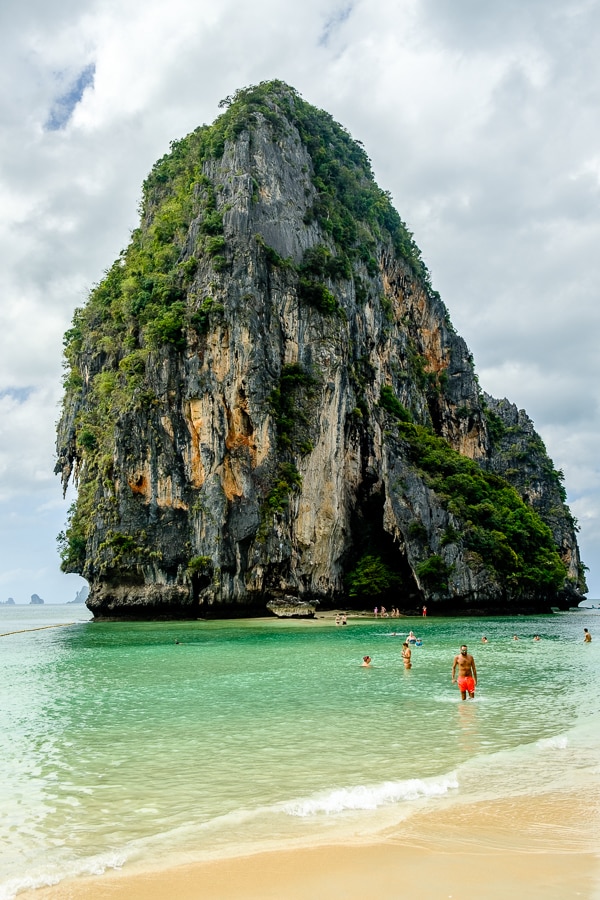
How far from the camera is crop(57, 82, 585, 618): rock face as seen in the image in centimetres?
3862

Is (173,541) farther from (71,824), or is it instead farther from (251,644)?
(71,824)

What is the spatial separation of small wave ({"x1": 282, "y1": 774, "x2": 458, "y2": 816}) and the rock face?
102 feet

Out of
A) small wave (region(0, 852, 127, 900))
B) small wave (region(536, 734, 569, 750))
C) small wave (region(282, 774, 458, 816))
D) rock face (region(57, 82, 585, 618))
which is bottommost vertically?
small wave (region(536, 734, 569, 750))

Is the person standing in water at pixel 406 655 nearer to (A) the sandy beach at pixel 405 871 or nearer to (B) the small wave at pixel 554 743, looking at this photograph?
(B) the small wave at pixel 554 743

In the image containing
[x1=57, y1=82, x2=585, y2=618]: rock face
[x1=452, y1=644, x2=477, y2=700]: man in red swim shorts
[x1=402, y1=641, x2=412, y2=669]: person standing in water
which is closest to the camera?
[x1=452, y1=644, x2=477, y2=700]: man in red swim shorts

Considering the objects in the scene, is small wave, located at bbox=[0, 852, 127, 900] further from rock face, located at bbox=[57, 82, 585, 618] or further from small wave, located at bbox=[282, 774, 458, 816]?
rock face, located at bbox=[57, 82, 585, 618]

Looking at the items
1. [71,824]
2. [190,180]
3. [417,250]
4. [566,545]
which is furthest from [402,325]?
[71,824]

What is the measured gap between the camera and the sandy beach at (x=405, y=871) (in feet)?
13.8

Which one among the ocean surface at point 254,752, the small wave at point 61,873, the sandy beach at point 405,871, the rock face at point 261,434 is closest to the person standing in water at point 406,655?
the ocean surface at point 254,752

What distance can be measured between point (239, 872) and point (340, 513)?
1505 inches

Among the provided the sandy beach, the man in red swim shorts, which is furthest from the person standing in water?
the sandy beach

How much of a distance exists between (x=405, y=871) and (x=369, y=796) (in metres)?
1.63

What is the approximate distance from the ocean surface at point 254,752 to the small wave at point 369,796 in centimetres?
2

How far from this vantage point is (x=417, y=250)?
65.9 metres
